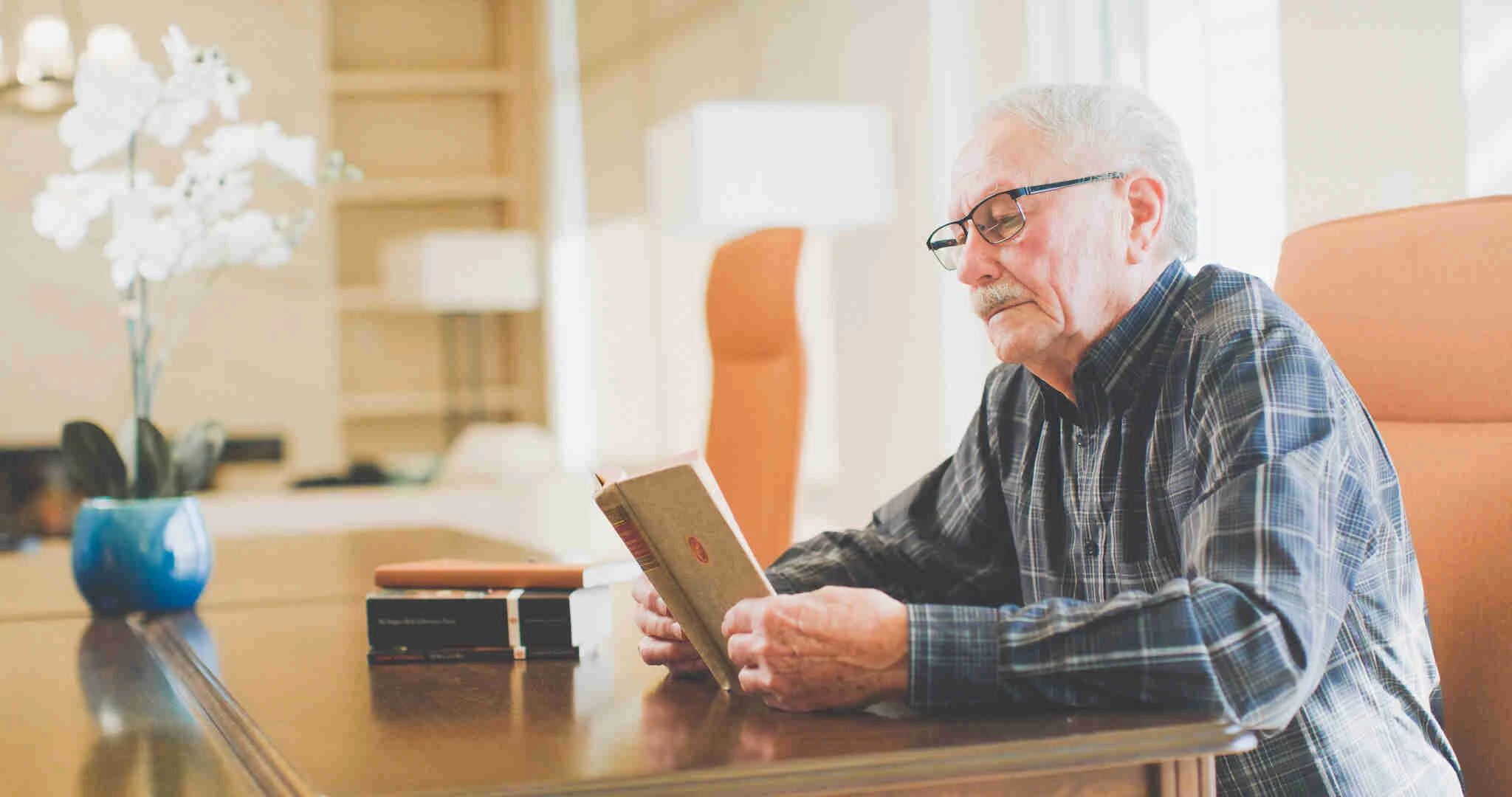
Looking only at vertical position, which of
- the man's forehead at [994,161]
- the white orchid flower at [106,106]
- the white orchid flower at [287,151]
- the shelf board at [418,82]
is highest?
the shelf board at [418,82]

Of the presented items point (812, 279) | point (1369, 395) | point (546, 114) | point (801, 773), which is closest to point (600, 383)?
point (546, 114)

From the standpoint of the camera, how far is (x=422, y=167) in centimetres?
747

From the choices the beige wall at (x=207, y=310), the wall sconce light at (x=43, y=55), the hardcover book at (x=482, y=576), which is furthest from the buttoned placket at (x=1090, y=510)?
the beige wall at (x=207, y=310)

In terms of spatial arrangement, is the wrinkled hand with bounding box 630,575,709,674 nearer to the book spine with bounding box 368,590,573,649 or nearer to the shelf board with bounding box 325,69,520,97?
the book spine with bounding box 368,590,573,649

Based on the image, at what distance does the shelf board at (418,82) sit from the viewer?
7203 mm

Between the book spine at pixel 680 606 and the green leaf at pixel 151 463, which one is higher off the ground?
the green leaf at pixel 151 463

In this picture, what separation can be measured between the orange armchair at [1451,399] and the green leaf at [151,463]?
1.39 metres

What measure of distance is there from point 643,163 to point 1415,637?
4.87 m

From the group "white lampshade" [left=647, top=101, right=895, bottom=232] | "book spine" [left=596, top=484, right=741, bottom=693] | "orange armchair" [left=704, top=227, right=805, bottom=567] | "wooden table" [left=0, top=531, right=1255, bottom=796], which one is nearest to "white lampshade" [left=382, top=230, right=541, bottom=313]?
"white lampshade" [left=647, top=101, right=895, bottom=232]

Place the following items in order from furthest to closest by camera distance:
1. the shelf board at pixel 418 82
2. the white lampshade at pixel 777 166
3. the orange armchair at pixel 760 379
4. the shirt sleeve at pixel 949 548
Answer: the shelf board at pixel 418 82
the white lampshade at pixel 777 166
the orange armchair at pixel 760 379
the shirt sleeve at pixel 949 548

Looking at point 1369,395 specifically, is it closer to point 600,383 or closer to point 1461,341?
point 1461,341

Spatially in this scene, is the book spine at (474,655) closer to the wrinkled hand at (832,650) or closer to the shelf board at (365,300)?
the wrinkled hand at (832,650)

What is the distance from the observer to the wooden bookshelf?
288 inches

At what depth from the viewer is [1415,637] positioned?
4.01 ft
